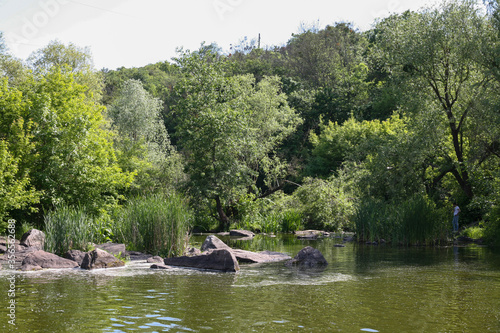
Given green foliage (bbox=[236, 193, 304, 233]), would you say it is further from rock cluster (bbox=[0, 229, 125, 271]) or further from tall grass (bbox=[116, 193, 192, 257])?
rock cluster (bbox=[0, 229, 125, 271])

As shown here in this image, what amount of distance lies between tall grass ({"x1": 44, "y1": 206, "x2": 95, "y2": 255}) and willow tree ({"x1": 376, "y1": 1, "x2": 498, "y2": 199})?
1603 cm

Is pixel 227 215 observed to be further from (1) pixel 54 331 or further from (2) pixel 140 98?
(1) pixel 54 331

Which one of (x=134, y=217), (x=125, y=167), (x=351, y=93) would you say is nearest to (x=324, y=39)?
(x=351, y=93)

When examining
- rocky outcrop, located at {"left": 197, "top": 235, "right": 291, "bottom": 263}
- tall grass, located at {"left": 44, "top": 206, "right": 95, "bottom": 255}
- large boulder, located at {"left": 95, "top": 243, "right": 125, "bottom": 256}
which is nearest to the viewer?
tall grass, located at {"left": 44, "top": 206, "right": 95, "bottom": 255}

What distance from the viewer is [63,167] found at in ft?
68.0

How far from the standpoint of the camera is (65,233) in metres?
15.3

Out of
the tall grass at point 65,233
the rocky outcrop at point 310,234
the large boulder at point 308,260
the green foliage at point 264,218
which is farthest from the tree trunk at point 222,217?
the large boulder at point 308,260

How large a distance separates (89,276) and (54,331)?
17.0 feet

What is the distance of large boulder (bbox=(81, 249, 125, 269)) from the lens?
528 inches

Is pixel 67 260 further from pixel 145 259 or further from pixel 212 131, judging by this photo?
pixel 212 131

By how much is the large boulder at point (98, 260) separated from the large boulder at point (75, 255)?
68 centimetres

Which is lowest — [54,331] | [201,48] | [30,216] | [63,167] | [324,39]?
[54,331]

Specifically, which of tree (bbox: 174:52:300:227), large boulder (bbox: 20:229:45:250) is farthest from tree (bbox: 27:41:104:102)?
large boulder (bbox: 20:229:45:250)

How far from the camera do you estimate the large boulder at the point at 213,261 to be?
13336 mm
